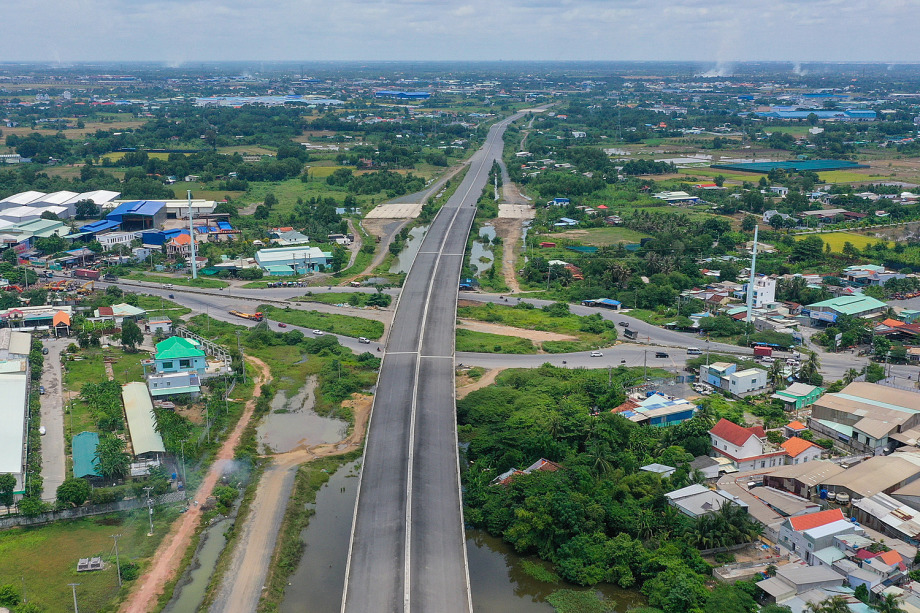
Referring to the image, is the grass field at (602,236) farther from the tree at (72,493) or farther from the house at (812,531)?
the tree at (72,493)

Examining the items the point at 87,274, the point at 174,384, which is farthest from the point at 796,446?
the point at 87,274

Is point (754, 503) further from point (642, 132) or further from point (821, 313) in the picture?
point (642, 132)

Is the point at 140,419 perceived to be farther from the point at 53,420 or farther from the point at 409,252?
the point at 409,252

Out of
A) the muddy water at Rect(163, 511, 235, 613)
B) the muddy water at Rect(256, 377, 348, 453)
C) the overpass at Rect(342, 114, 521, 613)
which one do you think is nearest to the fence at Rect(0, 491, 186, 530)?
the muddy water at Rect(163, 511, 235, 613)

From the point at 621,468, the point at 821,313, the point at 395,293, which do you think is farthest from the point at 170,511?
the point at 821,313

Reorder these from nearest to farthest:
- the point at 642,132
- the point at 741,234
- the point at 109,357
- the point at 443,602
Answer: the point at 443,602 < the point at 109,357 < the point at 741,234 < the point at 642,132

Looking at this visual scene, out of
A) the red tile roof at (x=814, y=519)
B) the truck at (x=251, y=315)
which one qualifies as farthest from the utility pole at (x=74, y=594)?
the truck at (x=251, y=315)
